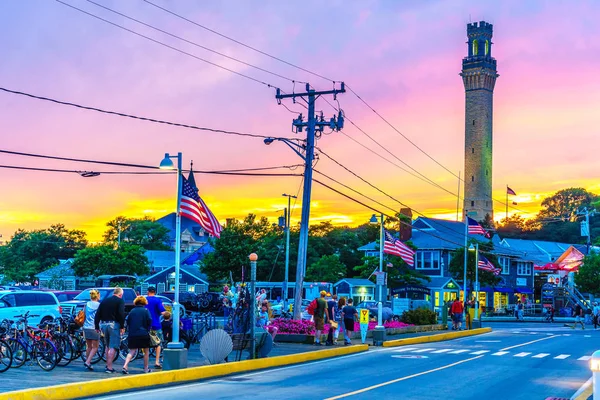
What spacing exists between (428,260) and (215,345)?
6615 cm

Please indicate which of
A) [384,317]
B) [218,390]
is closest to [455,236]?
[384,317]

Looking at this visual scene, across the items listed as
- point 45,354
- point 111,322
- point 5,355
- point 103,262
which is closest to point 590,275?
point 103,262

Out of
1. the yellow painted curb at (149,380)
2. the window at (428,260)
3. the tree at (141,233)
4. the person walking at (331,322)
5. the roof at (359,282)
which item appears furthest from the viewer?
the tree at (141,233)

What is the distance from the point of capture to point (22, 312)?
100ft

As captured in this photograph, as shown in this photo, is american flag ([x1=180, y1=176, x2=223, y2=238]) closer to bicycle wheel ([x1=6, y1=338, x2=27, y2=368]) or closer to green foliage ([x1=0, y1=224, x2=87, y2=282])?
bicycle wheel ([x1=6, y1=338, x2=27, y2=368])

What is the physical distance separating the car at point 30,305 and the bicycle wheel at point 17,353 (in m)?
10.2

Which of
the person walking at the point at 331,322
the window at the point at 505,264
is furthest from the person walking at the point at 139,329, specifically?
the window at the point at 505,264

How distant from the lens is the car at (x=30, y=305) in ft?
98.9

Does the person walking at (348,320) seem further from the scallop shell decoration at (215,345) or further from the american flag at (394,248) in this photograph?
the american flag at (394,248)

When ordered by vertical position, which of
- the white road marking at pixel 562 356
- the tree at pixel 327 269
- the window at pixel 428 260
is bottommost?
the white road marking at pixel 562 356

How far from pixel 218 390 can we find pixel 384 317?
25371 mm

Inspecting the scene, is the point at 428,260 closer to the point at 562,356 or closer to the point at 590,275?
the point at 590,275

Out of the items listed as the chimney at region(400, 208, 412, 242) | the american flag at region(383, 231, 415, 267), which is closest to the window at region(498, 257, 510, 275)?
the chimney at region(400, 208, 412, 242)

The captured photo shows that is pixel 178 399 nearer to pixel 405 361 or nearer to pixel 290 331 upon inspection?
pixel 405 361
